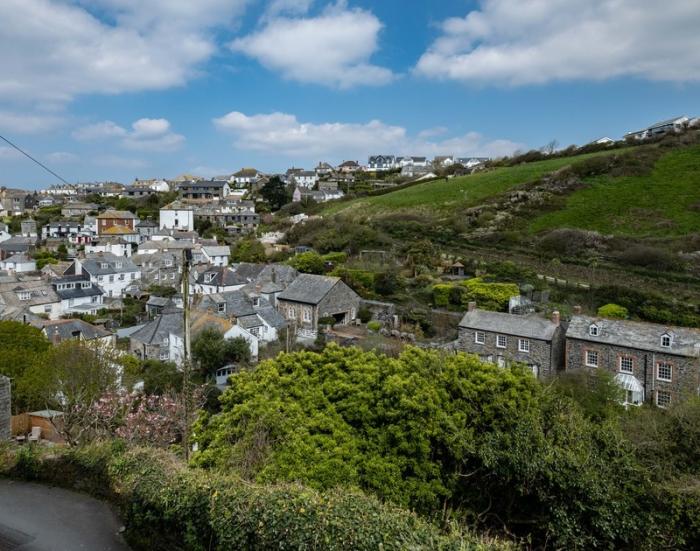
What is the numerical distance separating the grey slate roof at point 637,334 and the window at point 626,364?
2.27ft

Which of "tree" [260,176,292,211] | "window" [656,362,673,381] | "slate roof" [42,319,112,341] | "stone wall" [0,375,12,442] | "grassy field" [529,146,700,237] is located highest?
"tree" [260,176,292,211]

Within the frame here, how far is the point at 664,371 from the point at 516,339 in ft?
25.1

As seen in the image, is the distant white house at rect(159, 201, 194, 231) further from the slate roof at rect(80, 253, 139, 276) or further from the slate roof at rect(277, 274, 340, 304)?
the slate roof at rect(277, 274, 340, 304)

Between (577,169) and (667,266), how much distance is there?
3010cm

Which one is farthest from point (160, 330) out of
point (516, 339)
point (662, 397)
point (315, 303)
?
point (662, 397)

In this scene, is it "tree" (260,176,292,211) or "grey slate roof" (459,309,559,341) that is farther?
"tree" (260,176,292,211)

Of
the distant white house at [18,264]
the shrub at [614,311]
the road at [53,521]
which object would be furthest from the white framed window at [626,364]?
the distant white house at [18,264]

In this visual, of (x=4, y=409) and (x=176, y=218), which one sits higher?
(x=176, y=218)

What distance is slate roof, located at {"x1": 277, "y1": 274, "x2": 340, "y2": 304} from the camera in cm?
4147

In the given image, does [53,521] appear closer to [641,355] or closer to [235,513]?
[235,513]

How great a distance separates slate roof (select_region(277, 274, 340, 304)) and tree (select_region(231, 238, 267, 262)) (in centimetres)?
2028

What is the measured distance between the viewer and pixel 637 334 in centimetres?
2644

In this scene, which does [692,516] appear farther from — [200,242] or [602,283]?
[200,242]

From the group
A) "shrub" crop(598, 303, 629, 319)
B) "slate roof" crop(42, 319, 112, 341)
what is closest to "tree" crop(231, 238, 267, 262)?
"slate roof" crop(42, 319, 112, 341)
